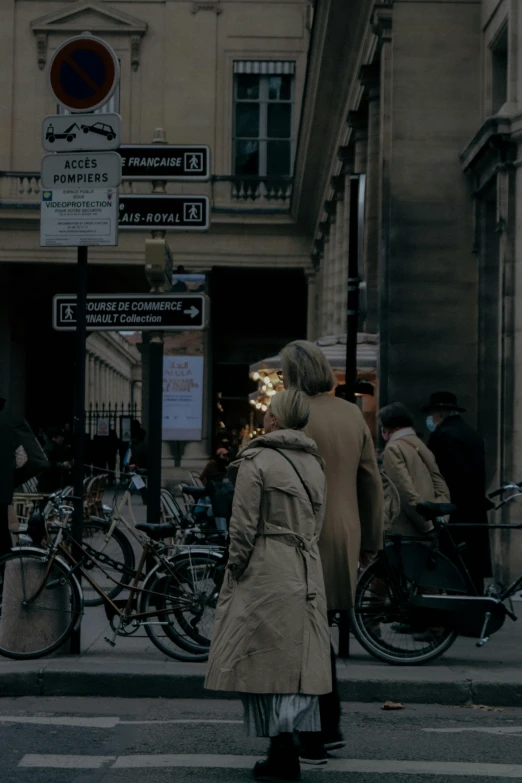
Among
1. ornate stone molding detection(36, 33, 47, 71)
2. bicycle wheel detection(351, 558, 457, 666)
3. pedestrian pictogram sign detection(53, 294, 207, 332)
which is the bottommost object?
bicycle wheel detection(351, 558, 457, 666)

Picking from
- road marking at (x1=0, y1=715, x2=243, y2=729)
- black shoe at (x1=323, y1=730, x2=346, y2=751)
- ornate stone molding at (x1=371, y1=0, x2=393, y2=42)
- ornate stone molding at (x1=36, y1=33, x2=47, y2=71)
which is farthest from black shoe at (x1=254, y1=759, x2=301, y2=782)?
ornate stone molding at (x1=36, y1=33, x2=47, y2=71)

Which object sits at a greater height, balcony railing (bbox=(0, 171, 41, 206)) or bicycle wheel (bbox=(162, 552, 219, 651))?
balcony railing (bbox=(0, 171, 41, 206))

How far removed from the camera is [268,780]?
5.65 m

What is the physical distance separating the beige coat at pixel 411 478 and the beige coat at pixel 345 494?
249 centimetres

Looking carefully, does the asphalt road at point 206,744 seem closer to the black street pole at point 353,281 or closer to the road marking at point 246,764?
the road marking at point 246,764

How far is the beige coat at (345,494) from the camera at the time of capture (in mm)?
6598

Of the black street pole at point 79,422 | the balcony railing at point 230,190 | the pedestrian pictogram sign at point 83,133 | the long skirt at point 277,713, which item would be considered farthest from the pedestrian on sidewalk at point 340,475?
the balcony railing at point 230,190

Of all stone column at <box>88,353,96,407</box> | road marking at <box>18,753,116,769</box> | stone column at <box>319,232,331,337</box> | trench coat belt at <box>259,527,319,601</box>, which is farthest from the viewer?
stone column at <box>88,353,96,407</box>

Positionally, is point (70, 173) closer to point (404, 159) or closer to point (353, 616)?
point (353, 616)

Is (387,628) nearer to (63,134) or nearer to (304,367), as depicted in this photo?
(304,367)

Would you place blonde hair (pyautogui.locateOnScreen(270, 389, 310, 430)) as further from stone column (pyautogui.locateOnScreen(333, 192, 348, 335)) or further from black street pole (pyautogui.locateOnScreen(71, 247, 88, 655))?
stone column (pyautogui.locateOnScreen(333, 192, 348, 335))

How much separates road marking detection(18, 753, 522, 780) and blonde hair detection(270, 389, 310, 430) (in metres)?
1.50

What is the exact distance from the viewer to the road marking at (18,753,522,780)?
587 centimetres

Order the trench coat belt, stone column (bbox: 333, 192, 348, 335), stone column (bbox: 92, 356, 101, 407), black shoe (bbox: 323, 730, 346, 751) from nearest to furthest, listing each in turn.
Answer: the trench coat belt < black shoe (bbox: 323, 730, 346, 751) < stone column (bbox: 333, 192, 348, 335) < stone column (bbox: 92, 356, 101, 407)
